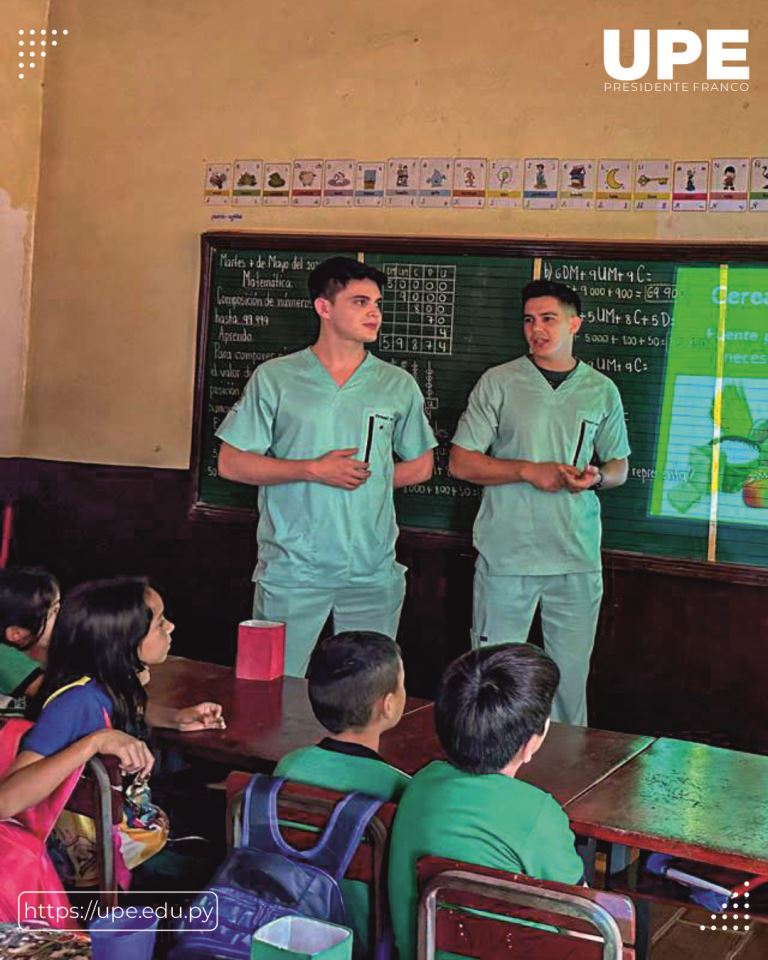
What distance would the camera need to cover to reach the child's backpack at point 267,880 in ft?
5.99

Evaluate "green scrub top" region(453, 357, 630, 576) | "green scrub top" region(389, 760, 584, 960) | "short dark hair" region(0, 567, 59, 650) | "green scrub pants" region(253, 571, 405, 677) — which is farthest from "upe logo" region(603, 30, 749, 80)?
"green scrub top" region(389, 760, 584, 960)

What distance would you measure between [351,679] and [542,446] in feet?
6.06

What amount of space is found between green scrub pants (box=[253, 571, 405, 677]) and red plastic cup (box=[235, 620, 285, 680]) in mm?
705

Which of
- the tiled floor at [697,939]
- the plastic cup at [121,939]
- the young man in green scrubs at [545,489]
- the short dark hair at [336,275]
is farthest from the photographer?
the young man in green scrubs at [545,489]

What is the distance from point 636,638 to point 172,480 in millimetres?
2036

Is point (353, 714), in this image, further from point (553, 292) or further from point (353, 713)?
point (553, 292)

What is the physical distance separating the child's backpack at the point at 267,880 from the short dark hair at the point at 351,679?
14.4 inches

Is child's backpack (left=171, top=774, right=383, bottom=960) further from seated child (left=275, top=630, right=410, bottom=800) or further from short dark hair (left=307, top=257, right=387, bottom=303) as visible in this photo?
short dark hair (left=307, top=257, right=387, bottom=303)

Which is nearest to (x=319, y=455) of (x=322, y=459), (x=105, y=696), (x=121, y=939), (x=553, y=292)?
(x=322, y=459)

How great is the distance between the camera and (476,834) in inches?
73.4

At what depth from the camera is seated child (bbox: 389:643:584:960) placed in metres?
1.86

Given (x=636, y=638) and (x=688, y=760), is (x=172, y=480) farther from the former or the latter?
(x=688, y=760)

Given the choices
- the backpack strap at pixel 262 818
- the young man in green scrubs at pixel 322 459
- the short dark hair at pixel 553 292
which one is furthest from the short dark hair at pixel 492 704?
the short dark hair at pixel 553 292

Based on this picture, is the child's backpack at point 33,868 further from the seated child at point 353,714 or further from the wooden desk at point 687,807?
the wooden desk at point 687,807
